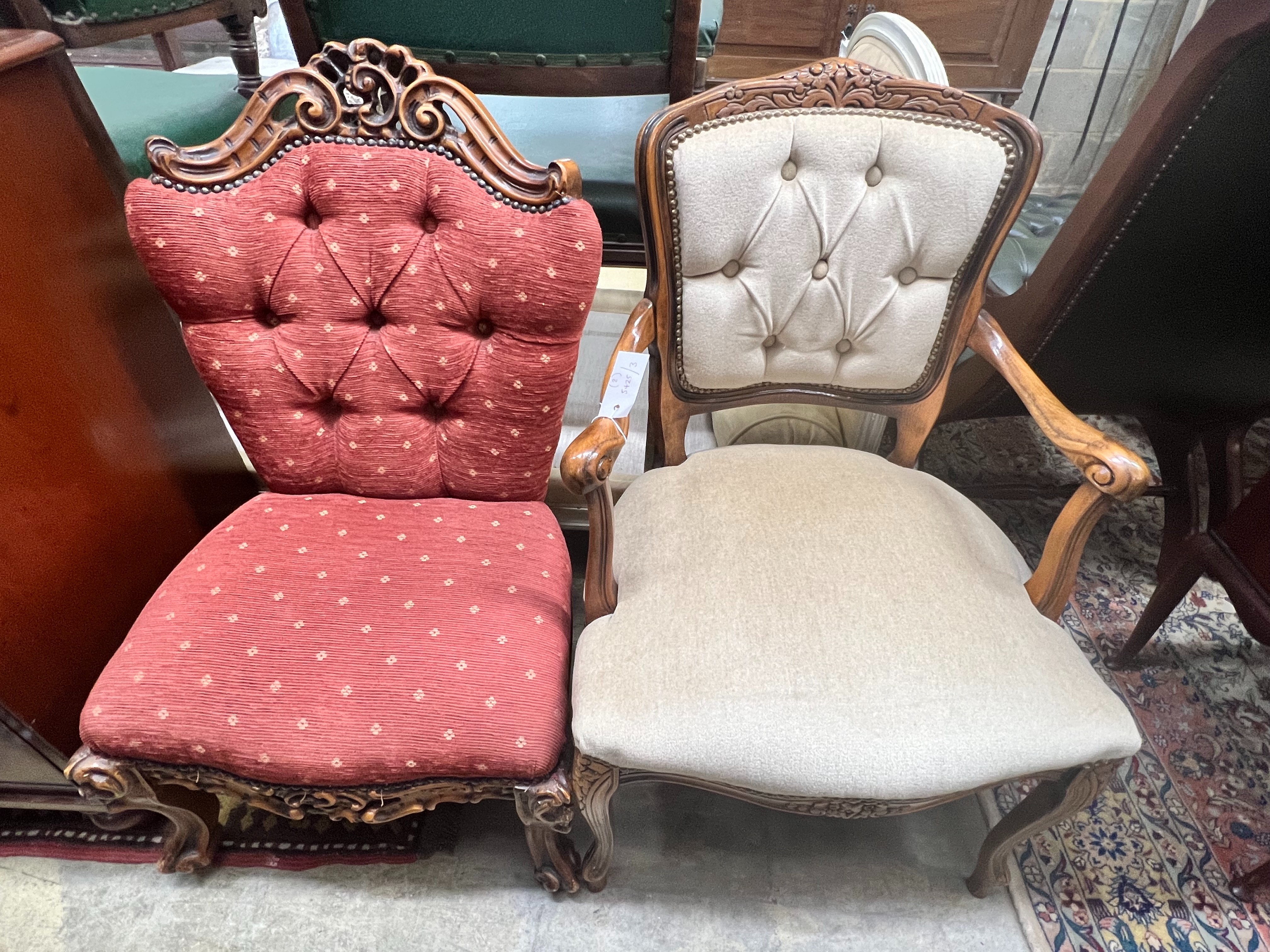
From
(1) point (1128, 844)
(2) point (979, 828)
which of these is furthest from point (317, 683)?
(1) point (1128, 844)

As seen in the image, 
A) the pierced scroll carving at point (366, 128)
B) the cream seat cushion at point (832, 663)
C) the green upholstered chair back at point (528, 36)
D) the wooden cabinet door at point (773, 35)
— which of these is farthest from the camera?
the wooden cabinet door at point (773, 35)

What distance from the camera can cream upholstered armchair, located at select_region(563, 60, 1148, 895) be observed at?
786 millimetres

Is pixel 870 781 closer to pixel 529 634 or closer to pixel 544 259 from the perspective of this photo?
pixel 529 634

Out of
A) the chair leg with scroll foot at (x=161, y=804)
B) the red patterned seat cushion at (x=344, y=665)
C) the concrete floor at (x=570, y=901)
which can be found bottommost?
the concrete floor at (x=570, y=901)

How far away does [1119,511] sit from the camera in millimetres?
1824

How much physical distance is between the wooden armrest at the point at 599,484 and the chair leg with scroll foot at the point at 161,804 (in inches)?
24.2

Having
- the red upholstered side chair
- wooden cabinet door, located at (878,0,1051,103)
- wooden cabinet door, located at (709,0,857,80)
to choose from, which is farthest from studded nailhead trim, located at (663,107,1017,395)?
wooden cabinet door, located at (878,0,1051,103)

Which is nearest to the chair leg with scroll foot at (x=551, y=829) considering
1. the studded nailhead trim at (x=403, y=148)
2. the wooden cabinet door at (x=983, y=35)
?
the studded nailhead trim at (x=403, y=148)

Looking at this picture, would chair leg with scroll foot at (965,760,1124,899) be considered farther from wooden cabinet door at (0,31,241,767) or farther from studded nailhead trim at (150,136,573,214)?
wooden cabinet door at (0,31,241,767)

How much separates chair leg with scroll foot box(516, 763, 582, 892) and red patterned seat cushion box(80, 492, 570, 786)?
32 millimetres

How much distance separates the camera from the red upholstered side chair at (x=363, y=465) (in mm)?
827

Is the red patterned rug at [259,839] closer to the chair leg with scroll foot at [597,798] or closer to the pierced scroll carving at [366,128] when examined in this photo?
the chair leg with scroll foot at [597,798]

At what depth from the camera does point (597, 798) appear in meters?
0.89

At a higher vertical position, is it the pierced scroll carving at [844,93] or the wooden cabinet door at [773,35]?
the pierced scroll carving at [844,93]
